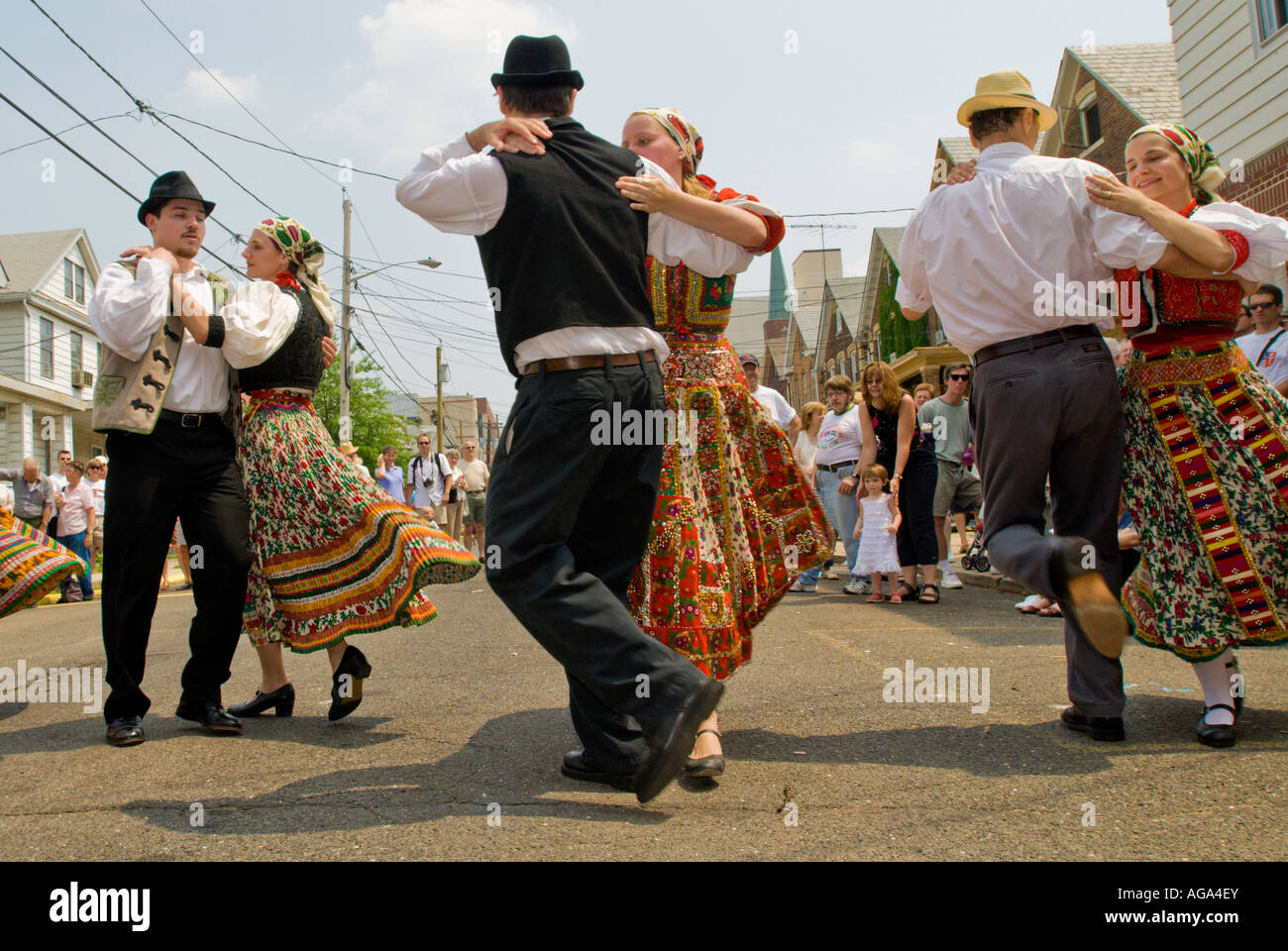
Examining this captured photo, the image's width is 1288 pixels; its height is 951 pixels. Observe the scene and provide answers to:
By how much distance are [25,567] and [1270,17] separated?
1228 centimetres

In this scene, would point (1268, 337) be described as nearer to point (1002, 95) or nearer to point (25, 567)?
point (1002, 95)

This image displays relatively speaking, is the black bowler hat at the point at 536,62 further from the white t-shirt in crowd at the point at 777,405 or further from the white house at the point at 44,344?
the white house at the point at 44,344

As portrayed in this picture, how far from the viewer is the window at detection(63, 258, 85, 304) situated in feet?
111

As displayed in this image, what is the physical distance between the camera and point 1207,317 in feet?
12.0

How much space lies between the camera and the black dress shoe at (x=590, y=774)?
3.13 m

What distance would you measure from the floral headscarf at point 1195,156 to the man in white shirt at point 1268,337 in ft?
10.1

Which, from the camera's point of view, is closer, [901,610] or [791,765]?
[791,765]

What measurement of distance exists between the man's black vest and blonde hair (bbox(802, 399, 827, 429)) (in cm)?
809

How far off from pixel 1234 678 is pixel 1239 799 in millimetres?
978

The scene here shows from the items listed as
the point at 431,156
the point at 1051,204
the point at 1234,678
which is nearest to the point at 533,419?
the point at 431,156

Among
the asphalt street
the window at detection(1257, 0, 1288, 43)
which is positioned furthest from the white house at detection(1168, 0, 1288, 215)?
the asphalt street

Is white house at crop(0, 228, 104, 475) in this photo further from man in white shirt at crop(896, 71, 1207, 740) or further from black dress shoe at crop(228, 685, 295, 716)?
man in white shirt at crop(896, 71, 1207, 740)

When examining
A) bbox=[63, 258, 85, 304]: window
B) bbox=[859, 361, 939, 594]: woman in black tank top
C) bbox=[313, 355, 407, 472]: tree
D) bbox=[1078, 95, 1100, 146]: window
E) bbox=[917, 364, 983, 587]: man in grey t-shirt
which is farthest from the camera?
bbox=[313, 355, 407, 472]: tree
